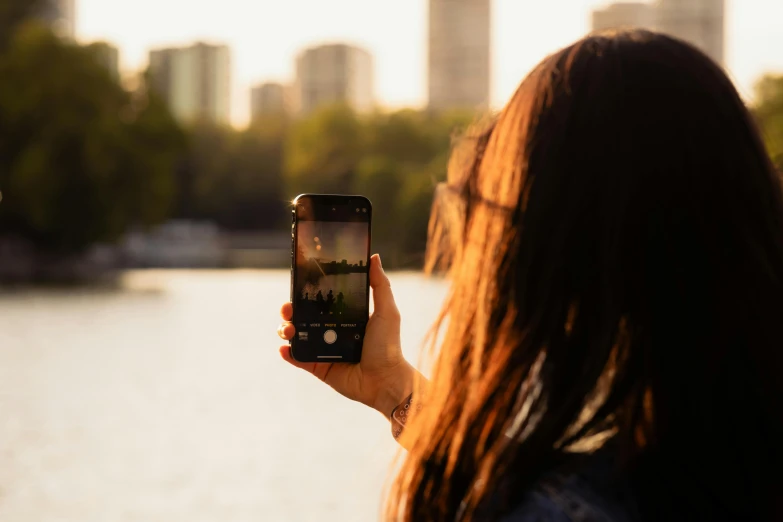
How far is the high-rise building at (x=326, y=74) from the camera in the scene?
133250 millimetres

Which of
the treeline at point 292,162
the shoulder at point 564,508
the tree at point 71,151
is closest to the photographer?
the shoulder at point 564,508

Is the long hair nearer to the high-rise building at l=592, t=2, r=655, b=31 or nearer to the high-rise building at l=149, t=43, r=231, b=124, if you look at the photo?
the high-rise building at l=592, t=2, r=655, b=31

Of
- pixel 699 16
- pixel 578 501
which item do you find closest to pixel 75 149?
pixel 578 501

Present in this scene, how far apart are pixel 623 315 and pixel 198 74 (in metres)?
138

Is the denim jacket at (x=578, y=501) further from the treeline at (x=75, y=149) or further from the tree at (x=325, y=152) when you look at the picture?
the tree at (x=325, y=152)

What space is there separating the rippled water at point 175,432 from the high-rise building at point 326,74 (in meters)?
111

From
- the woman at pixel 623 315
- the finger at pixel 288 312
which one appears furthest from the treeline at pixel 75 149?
the woman at pixel 623 315

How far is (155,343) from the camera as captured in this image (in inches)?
850

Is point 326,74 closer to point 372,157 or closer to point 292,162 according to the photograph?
point 372,157

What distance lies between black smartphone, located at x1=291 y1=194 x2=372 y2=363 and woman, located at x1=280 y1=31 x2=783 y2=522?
946mm

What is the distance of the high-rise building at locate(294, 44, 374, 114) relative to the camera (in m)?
133

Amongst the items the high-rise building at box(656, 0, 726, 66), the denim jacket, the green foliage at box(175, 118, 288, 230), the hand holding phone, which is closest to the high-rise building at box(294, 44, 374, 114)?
the high-rise building at box(656, 0, 726, 66)

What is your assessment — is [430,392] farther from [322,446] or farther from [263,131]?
[263,131]

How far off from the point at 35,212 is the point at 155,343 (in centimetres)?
1955
